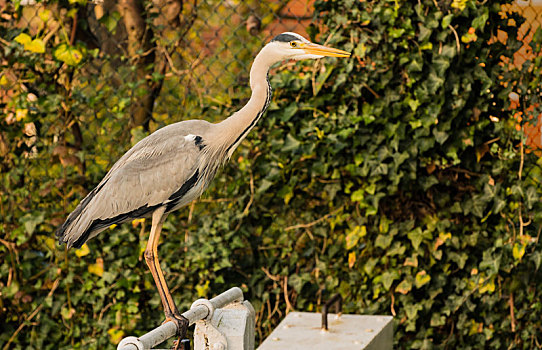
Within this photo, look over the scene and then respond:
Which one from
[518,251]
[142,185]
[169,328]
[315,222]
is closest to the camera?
[169,328]

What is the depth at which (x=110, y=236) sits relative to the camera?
12.2 ft

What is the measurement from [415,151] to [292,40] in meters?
1.43

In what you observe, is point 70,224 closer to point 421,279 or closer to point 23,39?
point 23,39

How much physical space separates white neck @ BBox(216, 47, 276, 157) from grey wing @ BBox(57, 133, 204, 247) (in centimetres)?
11

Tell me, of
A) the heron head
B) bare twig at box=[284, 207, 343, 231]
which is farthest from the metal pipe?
bare twig at box=[284, 207, 343, 231]

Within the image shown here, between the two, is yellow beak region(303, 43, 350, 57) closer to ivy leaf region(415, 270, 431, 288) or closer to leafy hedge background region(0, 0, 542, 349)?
leafy hedge background region(0, 0, 542, 349)

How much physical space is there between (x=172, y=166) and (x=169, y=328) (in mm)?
621

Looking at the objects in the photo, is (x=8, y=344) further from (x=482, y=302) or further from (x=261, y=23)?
(x=482, y=302)

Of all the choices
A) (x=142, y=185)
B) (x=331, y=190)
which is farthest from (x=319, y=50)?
(x=331, y=190)

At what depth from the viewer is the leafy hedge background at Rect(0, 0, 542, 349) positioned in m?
3.45

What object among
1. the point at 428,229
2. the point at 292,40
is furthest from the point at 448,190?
the point at 292,40

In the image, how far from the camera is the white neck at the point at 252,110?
7.04 feet

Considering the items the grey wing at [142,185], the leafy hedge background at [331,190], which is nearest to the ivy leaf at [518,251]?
the leafy hedge background at [331,190]

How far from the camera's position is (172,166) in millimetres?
2238
